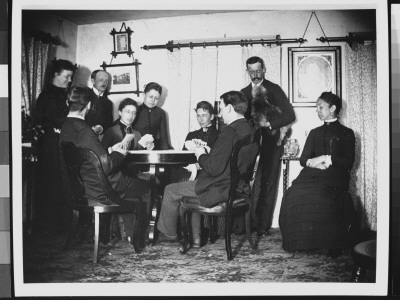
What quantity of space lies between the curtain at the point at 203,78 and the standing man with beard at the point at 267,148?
0.14 feet

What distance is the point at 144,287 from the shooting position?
2.75 metres

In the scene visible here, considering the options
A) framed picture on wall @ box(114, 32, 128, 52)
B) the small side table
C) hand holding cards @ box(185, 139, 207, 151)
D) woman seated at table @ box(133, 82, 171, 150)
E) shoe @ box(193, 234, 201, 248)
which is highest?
framed picture on wall @ box(114, 32, 128, 52)

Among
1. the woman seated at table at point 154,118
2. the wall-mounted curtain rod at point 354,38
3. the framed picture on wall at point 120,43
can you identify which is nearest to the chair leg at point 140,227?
A: the woman seated at table at point 154,118

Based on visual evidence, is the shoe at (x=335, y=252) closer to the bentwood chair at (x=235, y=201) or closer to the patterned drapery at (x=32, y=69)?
the bentwood chair at (x=235, y=201)

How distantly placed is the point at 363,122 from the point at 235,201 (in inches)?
34.6

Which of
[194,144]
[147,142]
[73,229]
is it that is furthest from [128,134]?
[73,229]

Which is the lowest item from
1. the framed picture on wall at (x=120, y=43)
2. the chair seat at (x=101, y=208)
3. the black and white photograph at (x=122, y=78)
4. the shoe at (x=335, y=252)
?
the shoe at (x=335, y=252)

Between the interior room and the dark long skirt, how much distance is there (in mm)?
52

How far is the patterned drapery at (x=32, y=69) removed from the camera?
8.89 feet

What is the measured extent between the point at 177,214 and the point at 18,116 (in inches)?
42.4

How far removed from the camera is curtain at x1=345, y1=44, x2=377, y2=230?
274 cm

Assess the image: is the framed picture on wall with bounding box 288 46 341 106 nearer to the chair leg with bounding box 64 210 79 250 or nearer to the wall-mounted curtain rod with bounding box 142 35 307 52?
the wall-mounted curtain rod with bounding box 142 35 307 52

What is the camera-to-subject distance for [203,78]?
280 cm

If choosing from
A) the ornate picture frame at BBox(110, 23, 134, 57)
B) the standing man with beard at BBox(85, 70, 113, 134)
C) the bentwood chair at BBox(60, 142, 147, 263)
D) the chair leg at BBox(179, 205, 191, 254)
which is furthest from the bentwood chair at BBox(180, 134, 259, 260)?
the ornate picture frame at BBox(110, 23, 134, 57)
